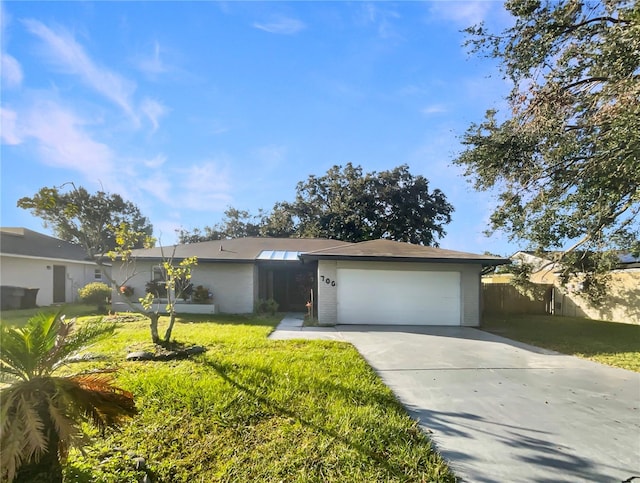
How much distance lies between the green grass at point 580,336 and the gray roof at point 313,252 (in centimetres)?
262

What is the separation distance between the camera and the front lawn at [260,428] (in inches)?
124

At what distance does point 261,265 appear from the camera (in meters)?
16.0

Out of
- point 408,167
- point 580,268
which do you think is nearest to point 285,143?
point 580,268

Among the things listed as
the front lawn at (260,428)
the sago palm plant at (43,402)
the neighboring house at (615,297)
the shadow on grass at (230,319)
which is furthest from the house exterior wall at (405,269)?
the sago palm plant at (43,402)

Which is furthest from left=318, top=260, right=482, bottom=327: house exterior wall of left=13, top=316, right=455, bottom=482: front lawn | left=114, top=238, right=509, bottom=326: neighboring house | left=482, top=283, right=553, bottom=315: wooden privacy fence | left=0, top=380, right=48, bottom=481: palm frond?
left=0, top=380, right=48, bottom=481: palm frond

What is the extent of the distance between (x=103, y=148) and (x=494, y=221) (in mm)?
11617

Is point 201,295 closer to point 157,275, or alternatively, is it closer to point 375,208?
point 157,275

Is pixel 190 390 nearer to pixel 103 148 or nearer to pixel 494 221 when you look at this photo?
pixel 103 148

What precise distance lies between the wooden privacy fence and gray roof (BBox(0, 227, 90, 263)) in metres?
20.6

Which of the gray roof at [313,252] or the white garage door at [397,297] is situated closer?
the gray roof at [313,252]

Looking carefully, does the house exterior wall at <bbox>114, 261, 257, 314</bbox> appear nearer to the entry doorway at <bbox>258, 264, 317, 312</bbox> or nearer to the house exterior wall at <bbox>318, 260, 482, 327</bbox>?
the entry doorway at <bbox>258, 264, 317, 312</bbox>

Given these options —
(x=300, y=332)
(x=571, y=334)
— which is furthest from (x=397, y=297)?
(x=571, y=334)

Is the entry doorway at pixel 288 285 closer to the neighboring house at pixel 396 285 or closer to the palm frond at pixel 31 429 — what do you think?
the neighboring house at pixel 396 285

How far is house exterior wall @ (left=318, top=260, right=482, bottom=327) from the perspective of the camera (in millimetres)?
12555
